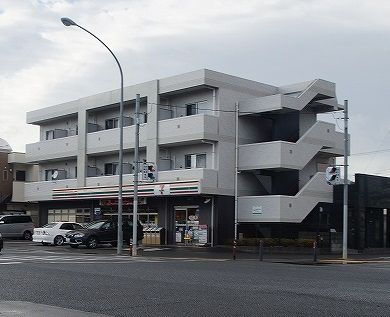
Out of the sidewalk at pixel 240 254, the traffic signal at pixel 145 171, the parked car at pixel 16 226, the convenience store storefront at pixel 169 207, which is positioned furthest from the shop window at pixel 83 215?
the traffic signal at pixel 145 171

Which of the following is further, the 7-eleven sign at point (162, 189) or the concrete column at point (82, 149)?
the concrete column at point (82, 149)

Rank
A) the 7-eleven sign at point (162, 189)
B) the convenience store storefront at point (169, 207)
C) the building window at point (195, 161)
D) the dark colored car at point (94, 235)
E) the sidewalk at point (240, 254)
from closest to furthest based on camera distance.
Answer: the sidewalk at point (240, 254), the dark colored car at point (94, 235), the convenience store storefront at point (169, 207), the 7-eleven sign at point (162, 189), the building window at point (195, 161)

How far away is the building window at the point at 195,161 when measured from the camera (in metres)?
40.6

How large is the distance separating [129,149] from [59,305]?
109ft

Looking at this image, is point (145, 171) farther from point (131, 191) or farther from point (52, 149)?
point (52, 149)

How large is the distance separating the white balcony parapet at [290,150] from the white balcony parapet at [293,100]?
188cm

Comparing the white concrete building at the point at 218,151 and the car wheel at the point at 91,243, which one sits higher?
the white concrete building at the point at 218,151

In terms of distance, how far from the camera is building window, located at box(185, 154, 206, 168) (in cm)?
4062

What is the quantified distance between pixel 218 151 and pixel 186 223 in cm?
522

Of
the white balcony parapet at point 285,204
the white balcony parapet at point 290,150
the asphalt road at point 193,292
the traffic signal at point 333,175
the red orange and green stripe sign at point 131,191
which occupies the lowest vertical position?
the asphalt road at point 193,292

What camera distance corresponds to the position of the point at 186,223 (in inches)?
1604

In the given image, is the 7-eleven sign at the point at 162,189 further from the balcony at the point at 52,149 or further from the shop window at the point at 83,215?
the balcony at the point at 52,149

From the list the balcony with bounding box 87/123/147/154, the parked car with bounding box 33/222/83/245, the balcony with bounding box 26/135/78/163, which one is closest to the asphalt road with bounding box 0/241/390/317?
the parked car with bounding box 33/222/83/245

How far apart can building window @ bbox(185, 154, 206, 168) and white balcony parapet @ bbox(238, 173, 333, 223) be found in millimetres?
3356
